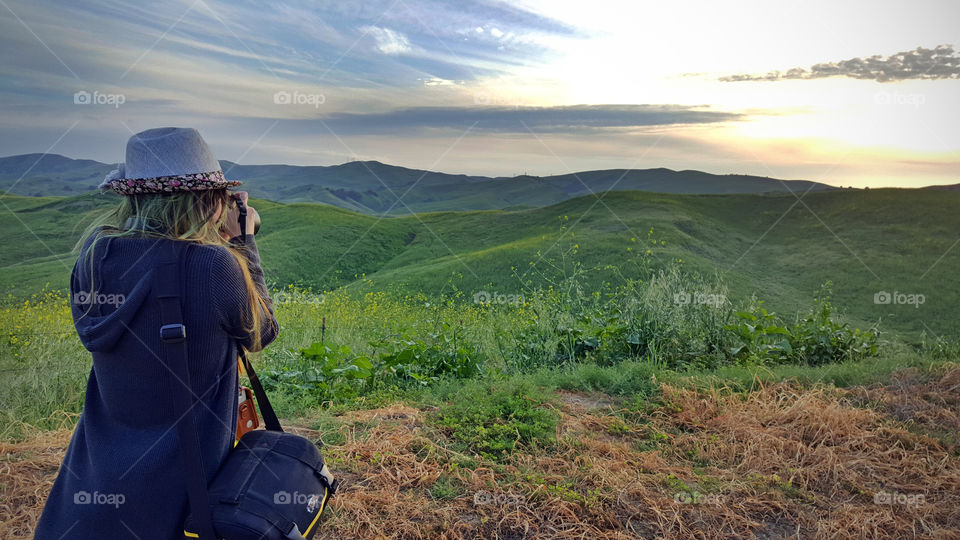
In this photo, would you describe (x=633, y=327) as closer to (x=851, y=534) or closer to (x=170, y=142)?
(x=851, y=534)

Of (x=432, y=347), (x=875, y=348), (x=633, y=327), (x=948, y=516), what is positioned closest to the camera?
(x=948, y=516)

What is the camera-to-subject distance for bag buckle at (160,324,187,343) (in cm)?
208

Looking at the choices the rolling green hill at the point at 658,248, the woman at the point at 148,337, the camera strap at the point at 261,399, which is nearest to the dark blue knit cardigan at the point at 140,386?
the woman at the point at 148,337

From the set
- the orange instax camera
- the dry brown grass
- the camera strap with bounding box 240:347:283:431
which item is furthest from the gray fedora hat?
the dry brown grass

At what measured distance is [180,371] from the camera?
7.01ft

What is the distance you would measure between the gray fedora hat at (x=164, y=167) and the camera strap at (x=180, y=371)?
24cm

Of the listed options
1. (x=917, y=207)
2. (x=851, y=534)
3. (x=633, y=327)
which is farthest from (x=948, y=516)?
(x=917, y=207)

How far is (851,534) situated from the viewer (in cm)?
384

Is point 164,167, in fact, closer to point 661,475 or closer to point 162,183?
point 162,183

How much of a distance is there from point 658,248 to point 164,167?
2690 cm

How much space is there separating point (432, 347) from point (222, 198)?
4.89 m

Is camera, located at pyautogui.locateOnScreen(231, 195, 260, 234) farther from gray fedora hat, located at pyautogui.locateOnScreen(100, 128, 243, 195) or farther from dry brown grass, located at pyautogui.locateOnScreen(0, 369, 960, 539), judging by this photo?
dry brown grass, located at pyautogui.locateOnScreen(0, 369, 960, 539)

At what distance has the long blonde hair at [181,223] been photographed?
223 cm

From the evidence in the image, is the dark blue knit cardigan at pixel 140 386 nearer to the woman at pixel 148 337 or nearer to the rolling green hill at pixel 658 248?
the woman at pixel 148 337
